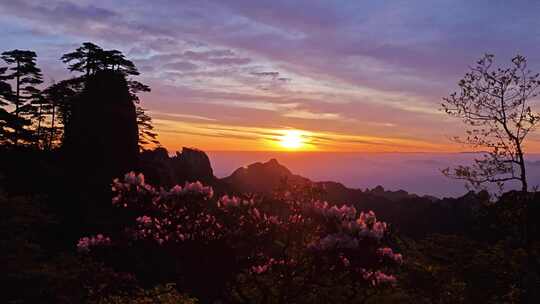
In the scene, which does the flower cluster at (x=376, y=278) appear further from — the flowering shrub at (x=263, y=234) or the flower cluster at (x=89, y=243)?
the flower cluster at (x=89, y=243)

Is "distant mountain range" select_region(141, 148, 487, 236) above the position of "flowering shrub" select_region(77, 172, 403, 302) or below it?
below

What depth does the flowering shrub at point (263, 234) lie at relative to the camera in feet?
34.6

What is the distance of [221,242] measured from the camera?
1182 centimetres

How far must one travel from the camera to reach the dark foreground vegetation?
11.2 metres

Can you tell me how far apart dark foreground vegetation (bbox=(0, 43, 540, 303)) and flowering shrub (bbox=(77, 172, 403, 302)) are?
3 centimetres

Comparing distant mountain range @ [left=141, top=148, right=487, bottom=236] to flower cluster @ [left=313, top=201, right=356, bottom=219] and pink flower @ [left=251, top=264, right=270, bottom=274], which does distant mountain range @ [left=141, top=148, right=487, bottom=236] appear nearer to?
pink flower @ [left=251, top=264, right=270, bottom=274]

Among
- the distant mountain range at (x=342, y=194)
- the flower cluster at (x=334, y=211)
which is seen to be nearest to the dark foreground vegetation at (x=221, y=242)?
the flower cluster at (x=334, y=211)

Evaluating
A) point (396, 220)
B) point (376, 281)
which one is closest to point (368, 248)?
point (376, 281)

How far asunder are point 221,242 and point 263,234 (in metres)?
1.04

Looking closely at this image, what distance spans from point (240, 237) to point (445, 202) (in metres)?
116

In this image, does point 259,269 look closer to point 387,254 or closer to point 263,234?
point 263,234

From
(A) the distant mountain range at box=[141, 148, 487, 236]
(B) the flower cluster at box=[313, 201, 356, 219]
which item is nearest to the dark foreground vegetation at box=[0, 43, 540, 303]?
(B) the flower cluster at box=[313, 201, 356, 219]

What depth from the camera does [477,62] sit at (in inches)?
949

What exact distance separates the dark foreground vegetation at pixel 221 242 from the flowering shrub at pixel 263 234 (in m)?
0.03
